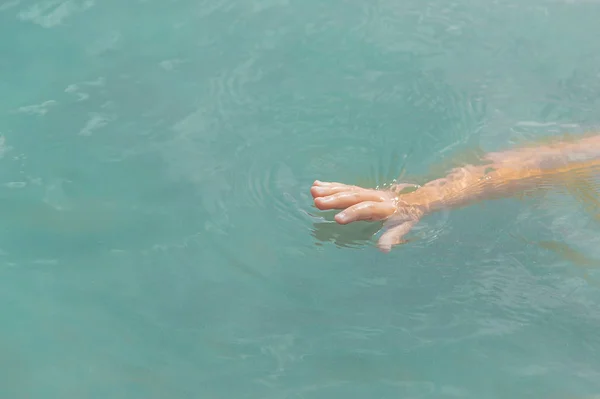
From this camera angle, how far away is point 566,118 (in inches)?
145

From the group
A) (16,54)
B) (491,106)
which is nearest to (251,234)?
(491,106)

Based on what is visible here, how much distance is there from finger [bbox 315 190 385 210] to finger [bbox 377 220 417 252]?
151 millimetres

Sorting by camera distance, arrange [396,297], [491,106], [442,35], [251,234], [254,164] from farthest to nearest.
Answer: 1. [442,35]
2. [491,106]
3. [254,164]
4. [251,234]
5. [396,297]

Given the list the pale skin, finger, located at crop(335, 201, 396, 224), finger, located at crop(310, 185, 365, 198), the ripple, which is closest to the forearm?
the pale skin

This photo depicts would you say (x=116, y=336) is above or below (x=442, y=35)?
below

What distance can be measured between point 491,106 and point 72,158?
2196 millimetres

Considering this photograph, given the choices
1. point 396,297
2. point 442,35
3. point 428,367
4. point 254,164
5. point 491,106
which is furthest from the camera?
point 442,35

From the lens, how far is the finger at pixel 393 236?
10.1 ft

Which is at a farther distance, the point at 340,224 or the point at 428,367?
the point at 340,224

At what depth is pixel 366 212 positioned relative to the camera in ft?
10.1

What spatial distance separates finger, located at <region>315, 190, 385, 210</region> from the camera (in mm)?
3055

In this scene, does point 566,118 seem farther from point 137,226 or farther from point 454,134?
point 137,226

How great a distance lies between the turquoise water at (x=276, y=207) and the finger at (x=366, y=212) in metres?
0.11

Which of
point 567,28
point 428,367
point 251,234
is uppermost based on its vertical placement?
point 567,28
